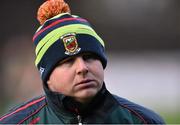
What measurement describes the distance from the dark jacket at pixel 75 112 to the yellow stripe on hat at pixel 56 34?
0.70ft

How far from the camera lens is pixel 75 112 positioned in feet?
11.1

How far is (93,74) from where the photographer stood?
335 cm

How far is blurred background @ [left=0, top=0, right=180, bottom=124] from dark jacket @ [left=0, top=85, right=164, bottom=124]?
304 inches

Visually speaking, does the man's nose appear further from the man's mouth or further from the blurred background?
the blurred background

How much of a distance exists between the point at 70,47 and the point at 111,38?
1029 centimetres

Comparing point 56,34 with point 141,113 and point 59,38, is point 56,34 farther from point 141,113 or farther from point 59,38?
point 141,113

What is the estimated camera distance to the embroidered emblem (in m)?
3.40

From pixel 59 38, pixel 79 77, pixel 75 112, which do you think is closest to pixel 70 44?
pixel 59 38

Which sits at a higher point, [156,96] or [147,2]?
[147,2]

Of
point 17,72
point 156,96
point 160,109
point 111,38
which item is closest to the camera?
point 160,109

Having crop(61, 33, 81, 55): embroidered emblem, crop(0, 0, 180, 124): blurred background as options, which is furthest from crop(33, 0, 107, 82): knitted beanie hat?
crop(0, 0, 180, 124): blurred background

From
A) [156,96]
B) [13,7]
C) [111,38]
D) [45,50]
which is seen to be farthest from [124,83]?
[45,50]

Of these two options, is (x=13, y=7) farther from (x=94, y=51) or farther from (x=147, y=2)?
(x=94, y=51)

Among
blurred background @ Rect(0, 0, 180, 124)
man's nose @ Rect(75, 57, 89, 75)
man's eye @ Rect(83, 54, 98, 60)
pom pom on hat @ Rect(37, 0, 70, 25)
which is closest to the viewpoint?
man's nose @ Rect(75, 57, 89, 75)
